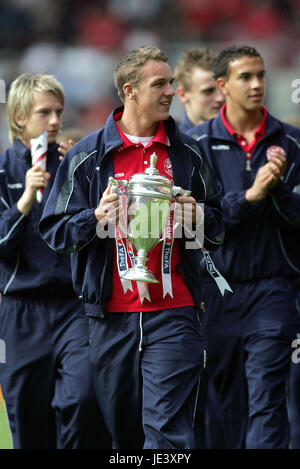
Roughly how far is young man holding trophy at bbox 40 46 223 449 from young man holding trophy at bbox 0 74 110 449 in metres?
0.75

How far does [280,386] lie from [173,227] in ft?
5.22

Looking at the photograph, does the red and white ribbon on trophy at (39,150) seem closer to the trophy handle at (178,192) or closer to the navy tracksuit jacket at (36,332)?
the navy tracksuit jacket at (36,332)

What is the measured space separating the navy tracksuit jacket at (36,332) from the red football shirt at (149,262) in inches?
36.4

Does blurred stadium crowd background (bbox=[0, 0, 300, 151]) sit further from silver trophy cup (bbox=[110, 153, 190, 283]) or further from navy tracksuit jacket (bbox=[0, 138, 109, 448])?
silver trophy cup (bbox=[110, 153, 190, 283])

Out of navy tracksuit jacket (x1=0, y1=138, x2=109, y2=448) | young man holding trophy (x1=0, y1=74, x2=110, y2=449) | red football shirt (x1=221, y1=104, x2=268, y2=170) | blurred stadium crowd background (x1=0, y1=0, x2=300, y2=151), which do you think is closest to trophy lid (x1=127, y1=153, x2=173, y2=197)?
young man holding trophy (x1=0, y1=74, x2=110, y2=449)

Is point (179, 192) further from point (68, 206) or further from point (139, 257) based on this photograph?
point (68, 206)

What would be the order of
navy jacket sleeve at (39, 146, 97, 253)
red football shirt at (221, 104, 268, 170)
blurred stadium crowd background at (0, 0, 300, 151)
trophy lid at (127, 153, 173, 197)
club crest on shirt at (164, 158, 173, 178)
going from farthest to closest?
1. blurred stadium crowd background at (0, 0, 300, 151)
2. red football shirt at (221, 104, 268, 170)
3. club crest on shirt at (164, 158, 173, 178)
4. navy jacket sleeve at (39, 146, 97, 253)
5. trophy lid at (127, 153, 173, 197)

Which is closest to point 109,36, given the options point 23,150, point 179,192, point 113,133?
point 23,150

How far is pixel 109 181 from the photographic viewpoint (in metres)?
4.00

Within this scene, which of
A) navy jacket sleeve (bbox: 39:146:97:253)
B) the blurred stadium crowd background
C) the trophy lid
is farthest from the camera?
the blurred stadium crowd background

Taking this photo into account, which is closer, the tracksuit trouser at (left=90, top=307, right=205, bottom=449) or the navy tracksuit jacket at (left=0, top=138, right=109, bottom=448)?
the tracksuit trouser at (left=90, top=307, right=205, bottom=449)

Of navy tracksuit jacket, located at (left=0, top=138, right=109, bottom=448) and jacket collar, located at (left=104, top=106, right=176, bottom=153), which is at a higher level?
jacket collar, located at (left=104, top=106, right=176, bottom=153)

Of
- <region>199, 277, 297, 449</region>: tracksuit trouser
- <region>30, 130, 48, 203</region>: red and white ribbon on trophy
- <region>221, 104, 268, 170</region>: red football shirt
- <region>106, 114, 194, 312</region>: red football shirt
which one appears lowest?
<region>199, 277, 297, 449</region>: tracksuit trouser

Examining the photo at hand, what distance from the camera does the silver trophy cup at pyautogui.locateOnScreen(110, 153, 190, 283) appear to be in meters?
3.92
